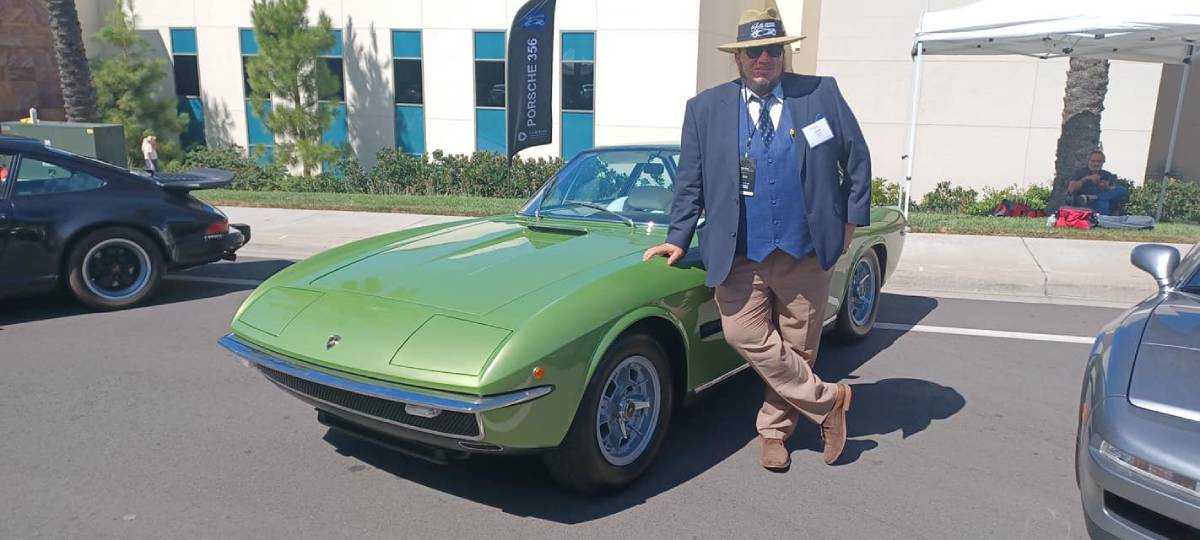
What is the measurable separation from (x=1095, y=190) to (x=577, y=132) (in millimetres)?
9666

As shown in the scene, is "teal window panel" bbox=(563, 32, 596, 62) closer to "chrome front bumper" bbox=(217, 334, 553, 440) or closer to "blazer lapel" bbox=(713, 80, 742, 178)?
"blazer lapel" bbox=(713, 80, 742, 178)

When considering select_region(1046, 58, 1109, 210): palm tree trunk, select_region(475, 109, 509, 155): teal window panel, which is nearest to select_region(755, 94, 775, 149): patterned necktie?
→ select_region(1046, 58, 1109, 210): palm tree trunk

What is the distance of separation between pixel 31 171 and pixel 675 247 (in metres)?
5.38

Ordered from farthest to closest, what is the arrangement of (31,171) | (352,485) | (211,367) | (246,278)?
(246,278)
(31,171)
(211,367)
(352,485)

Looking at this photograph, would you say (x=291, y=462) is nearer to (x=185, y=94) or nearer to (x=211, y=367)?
(x=211, y=367)

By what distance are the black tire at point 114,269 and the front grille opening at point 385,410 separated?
4.05m

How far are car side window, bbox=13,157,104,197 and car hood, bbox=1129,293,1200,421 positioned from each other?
276 inches

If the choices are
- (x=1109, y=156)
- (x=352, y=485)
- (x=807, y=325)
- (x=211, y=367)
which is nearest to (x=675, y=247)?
(x=807, y=325)

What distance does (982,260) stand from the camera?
878cm

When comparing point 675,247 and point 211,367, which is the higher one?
point 675,247

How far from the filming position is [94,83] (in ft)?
57.6

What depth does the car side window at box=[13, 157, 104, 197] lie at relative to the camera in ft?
21.3

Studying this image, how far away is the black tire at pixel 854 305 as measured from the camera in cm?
554

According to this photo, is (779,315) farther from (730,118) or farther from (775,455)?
(730,118)
